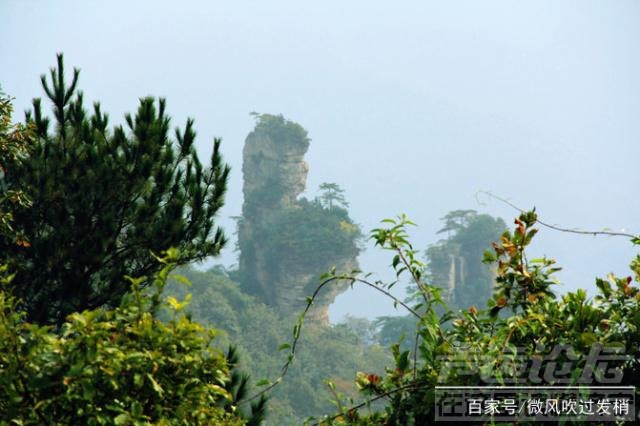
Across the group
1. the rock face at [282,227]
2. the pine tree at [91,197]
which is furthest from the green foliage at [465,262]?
the pine tree at [91,197]

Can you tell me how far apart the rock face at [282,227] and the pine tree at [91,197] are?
39880 mm

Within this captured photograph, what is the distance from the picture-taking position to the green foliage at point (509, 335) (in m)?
3.49

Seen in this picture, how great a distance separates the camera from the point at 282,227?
5238 centimetres

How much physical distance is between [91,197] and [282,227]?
42313mm

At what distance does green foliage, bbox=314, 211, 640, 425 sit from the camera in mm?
3490

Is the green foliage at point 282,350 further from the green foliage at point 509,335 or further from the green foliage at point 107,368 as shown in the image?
the green foliage at point 107,368

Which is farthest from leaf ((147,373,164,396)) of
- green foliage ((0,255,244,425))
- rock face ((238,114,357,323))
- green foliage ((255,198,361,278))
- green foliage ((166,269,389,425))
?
green foliage ((255,198,361,278))

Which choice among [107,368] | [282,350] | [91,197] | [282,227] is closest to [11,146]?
[91,197]

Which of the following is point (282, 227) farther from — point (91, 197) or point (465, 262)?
point (91, 197)

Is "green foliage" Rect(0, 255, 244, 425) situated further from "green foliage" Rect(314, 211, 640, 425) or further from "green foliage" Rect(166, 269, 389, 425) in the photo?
"green foliage" Rect(166, 269, 389, 425)

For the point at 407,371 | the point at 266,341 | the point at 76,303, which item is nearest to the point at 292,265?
the point at 266,341

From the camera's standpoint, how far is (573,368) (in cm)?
343

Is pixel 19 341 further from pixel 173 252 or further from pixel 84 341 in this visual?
pixel 173 252

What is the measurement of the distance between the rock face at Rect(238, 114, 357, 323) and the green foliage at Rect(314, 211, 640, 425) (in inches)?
1814
